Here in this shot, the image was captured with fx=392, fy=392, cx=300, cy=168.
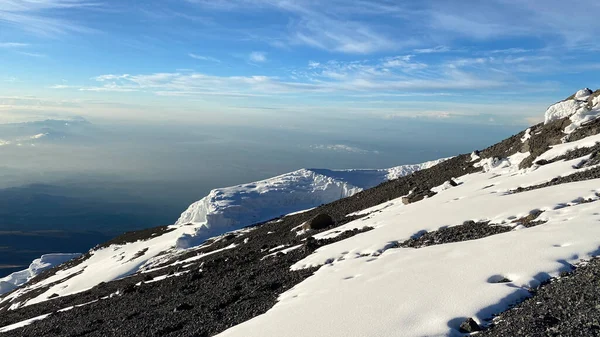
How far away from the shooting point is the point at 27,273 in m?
74.9

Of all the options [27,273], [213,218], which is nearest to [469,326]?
[213,218]

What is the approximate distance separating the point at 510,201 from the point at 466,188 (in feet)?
25.8

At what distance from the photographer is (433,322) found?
26.6 feet

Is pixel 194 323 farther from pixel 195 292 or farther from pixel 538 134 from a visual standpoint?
pixel 538 134

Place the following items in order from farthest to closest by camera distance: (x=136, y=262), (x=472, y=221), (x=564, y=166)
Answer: (x=136, y=262)
(x=564, y=166)
(x=472, y=221)

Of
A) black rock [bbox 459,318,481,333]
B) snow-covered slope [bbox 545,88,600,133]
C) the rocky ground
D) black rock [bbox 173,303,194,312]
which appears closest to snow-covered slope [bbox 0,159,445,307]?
the rocky ground

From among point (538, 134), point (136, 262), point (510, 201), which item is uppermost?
point (538, 134)

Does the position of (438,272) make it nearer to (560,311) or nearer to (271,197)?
(560,311)

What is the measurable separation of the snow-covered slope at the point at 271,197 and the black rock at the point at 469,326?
4725cm

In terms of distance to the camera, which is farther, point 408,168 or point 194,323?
point 408,168

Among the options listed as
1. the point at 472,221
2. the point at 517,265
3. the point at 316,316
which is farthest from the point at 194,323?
the point at 472,221

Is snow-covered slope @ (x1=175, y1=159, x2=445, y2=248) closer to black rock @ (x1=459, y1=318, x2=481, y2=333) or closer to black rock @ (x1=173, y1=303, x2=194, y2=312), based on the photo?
black rock @ (x1=173, y1=303, x2=194, y2=312)

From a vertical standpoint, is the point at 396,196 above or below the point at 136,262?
above

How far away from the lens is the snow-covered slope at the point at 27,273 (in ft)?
227
